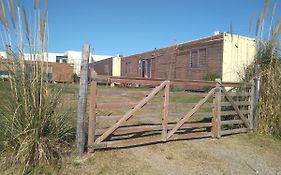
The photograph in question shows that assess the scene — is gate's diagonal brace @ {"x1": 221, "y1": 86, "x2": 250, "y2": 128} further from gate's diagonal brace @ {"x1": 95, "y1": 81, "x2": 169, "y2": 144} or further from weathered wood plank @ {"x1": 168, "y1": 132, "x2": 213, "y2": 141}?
gate's diagonal brace @ {"x1": 95, "y1": 81, "x2": 169, "y2": 144}

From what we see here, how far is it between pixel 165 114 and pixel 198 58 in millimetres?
11129

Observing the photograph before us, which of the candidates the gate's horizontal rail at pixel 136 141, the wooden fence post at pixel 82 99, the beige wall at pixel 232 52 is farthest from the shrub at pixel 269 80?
the beige wall at pixel 232 52

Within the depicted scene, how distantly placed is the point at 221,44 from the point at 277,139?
8296mm

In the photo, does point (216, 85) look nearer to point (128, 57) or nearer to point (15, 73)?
point (15, 73)

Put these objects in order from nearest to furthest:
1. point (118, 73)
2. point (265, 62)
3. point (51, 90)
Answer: point (51, 90), point (265, 62), point (118, 73)

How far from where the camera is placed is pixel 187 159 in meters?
4.67

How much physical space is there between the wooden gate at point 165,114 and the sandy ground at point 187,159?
0.21 meters

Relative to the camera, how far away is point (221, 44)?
44.9 feet

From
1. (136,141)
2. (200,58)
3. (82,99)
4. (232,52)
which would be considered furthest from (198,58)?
(82,99)

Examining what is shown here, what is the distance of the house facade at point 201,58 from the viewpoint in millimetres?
13688

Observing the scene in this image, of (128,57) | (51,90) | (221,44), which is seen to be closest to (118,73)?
(128,57)

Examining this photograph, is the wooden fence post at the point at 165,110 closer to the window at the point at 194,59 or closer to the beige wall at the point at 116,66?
the window at the point at 194,59

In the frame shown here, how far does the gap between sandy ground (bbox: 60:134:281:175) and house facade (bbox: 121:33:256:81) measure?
196 inches

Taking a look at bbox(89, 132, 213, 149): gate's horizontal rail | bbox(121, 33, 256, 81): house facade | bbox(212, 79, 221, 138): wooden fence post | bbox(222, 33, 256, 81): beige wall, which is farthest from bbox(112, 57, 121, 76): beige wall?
bbox(89, 132, 213, 149): gate's horizontal rail
